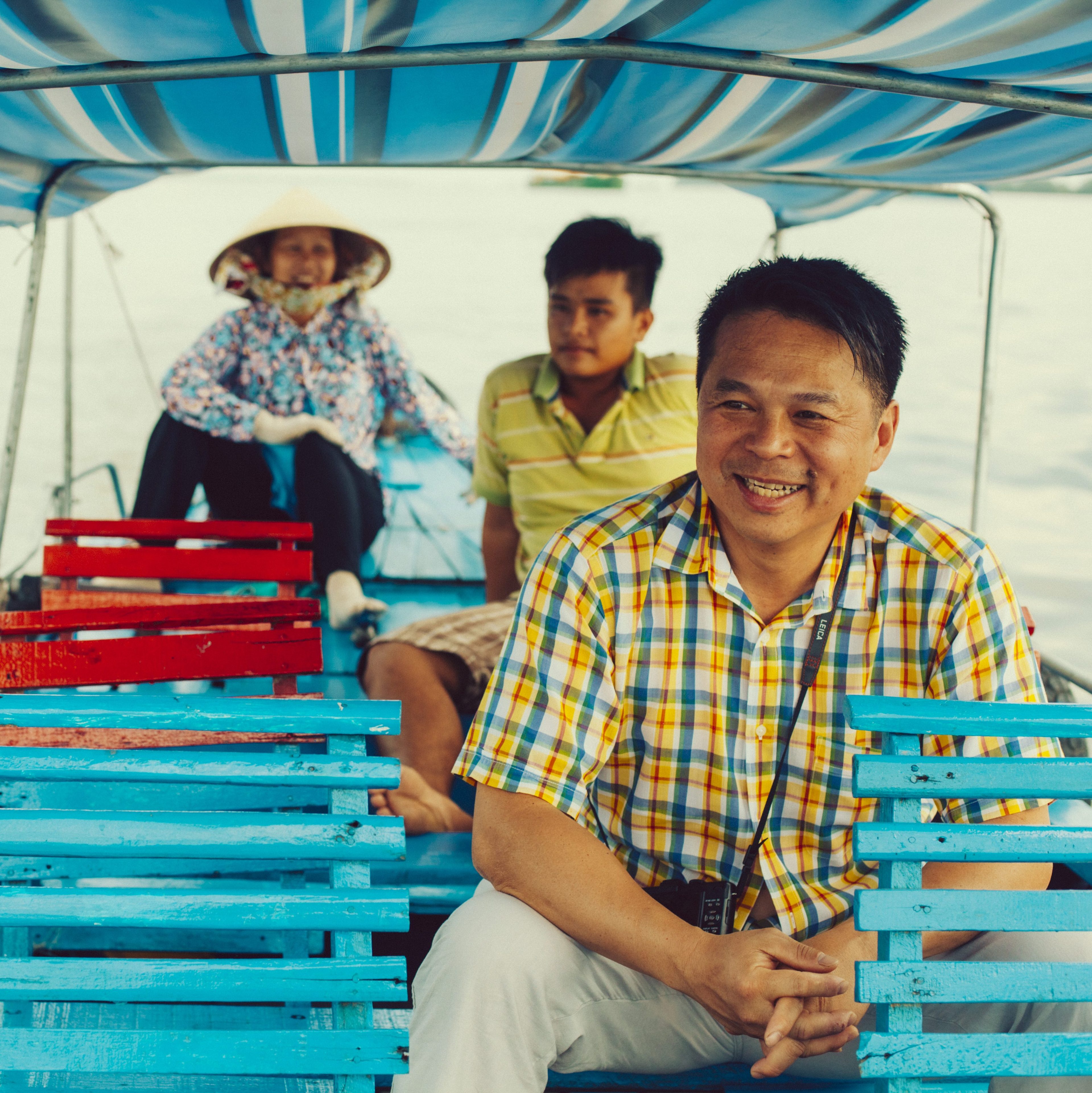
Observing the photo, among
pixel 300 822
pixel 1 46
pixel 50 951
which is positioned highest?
pixel 1 46

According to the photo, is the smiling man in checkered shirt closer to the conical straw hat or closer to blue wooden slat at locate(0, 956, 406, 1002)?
blue wooden slat at locate(0, 956, 406, 1002)

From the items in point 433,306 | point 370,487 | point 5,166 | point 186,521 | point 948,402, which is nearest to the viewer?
point 5,166

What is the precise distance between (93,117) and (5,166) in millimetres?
385

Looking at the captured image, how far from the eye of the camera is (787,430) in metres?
1.47

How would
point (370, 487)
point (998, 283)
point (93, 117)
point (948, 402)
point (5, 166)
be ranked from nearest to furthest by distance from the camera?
point (93, 117) → point (5, 166) → point (998, 283) → point (370, 487) → point (948, 402)

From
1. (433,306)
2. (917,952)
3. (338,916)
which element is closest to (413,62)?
(338,916)

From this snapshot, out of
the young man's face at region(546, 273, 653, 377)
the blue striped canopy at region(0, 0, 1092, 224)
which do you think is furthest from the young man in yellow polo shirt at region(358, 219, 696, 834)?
the blue striped canopy at region(0, 0, 1092, 224)

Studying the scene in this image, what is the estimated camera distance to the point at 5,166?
7.79 ft

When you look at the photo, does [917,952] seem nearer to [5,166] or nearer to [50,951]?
[50,951]

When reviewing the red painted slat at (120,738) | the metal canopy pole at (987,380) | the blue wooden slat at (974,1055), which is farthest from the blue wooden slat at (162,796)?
the metal canopy pole at (987,380)

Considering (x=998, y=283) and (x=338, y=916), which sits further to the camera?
(x=998, y=283)

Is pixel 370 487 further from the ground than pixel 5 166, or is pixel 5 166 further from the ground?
pixel 5 166

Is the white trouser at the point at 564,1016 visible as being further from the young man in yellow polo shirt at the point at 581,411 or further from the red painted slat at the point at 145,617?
the young man in yellow polo shirt at the point at 581,411

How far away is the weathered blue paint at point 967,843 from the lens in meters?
1.19
